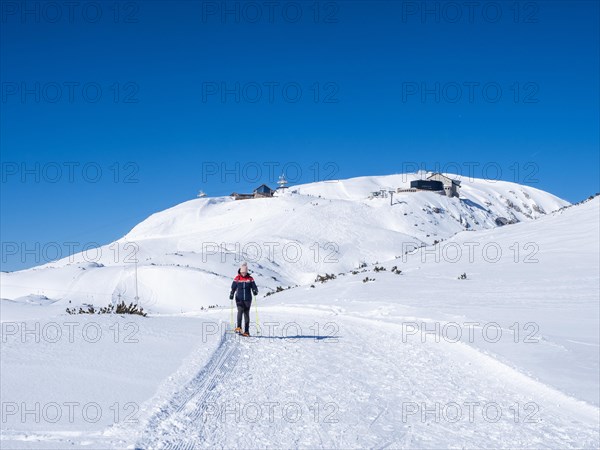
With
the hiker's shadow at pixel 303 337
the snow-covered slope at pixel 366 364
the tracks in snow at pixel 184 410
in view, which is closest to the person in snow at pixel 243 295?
the hiker's shadow at pixel 303 337

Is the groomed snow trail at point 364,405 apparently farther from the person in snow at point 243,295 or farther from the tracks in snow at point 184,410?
the person in snow at point 243,295

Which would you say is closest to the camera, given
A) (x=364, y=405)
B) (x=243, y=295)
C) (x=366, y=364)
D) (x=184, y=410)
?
(x=184, y=410)

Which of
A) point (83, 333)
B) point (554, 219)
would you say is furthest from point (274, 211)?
point (83, 333)

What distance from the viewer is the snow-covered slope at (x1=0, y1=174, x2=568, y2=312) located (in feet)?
132

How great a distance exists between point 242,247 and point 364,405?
173 ft

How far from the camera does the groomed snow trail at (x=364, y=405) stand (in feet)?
20.2

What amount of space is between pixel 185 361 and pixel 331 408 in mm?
3657

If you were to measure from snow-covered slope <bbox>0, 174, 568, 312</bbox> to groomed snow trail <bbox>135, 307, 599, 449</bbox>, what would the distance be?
1034 inches

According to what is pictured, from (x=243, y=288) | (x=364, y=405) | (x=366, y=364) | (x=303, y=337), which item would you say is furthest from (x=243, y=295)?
(x=364, y=405)

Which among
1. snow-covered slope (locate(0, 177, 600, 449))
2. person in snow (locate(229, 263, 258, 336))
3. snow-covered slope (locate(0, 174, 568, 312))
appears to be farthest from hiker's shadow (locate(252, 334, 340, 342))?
snow-covered slope (locate(0, 174, 568, 312))

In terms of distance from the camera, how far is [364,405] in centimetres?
Result: 755

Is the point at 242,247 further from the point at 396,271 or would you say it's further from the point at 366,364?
the point at 366,364

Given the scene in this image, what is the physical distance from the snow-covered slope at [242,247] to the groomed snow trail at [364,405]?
86.2 ft

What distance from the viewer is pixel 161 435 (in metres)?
5.84
